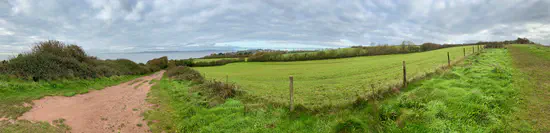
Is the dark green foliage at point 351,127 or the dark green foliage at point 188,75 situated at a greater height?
the dark green foliage at point 188,75

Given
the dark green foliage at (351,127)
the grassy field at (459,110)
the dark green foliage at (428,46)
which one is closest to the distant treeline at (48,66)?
the dark green foliage at (351,127)

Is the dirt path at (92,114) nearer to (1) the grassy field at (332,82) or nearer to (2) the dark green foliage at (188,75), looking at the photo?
(1) the grassy field at (332,82)

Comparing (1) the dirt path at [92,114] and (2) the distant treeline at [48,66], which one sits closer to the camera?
(1) the dirt path at [92,114]

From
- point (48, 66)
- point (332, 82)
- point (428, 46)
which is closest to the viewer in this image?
point (48, 66)

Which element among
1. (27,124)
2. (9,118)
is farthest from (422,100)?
(9,118)

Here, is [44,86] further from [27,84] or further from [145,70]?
[145,70]

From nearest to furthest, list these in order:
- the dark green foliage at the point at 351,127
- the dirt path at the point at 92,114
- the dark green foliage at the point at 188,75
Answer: the dark green foliage at the point at 351,127 → the dirt path at the point at 92,114 → the dark green foliage at the point at 188,75

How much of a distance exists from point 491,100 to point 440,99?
1313 mm

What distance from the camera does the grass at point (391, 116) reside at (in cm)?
580

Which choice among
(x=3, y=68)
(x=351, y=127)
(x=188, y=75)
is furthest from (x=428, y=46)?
(x=3, y=68)

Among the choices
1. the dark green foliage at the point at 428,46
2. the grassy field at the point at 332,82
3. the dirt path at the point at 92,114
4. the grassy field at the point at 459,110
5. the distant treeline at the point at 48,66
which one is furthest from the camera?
the dark green foliage at the point at 428,46

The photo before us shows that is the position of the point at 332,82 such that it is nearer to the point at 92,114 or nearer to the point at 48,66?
the point at 92,114

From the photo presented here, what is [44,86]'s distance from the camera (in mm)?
14508

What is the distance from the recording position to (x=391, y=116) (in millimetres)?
6707
